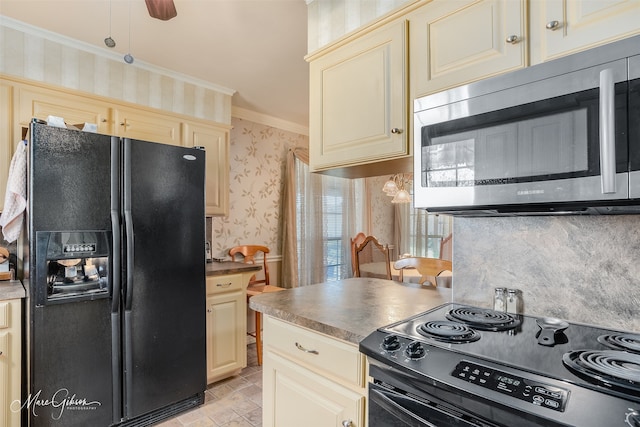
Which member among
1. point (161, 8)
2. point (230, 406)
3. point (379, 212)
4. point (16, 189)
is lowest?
point (230, 406)

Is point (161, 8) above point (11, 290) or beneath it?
above

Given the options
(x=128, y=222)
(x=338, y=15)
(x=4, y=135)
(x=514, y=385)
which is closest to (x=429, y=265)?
(x=514, y=385)

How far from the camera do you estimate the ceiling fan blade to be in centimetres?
133

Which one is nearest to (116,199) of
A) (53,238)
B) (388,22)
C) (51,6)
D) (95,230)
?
(95,230)

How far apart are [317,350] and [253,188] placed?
272 centimetres

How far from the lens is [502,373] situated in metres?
0.80

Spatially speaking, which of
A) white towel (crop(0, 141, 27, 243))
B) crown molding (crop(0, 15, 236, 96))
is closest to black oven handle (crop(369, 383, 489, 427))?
white towel (crop(0, 141, 27, 243))

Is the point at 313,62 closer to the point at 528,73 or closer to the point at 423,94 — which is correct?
the point at 423,94

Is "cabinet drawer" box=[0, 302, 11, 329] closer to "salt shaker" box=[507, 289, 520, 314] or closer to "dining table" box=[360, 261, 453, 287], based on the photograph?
"salt shaker" box=[507, 289, 520, 314]

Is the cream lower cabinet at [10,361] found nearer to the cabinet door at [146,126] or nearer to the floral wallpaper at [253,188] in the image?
the cabinet door at [146,126]

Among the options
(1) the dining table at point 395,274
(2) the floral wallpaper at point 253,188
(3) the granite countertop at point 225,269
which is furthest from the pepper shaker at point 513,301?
(2) the floral wallpaper at point 253,188

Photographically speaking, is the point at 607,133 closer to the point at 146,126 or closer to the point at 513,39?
the point at 513,39

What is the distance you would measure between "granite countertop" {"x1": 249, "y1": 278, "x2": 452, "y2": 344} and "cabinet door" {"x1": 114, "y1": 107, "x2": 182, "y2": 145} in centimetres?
177

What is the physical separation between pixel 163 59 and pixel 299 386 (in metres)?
2.44
